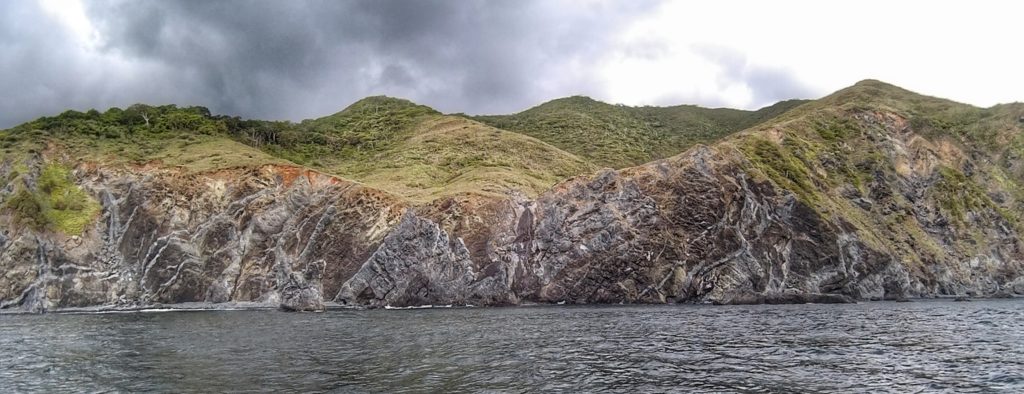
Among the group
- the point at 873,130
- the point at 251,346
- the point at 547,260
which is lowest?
the point at 251,346

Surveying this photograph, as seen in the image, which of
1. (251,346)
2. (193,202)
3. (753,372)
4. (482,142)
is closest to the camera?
(753,372)

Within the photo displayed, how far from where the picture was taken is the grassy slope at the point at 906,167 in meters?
83.4

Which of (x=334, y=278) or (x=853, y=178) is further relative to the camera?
(x=853, y=178)

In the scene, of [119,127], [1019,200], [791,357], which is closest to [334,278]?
[791,357]

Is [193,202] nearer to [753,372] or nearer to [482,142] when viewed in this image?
[482,142]

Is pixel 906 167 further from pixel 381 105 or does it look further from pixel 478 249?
pixel 381 105

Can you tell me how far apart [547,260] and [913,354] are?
4534 cm

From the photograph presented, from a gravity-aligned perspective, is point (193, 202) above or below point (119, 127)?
below

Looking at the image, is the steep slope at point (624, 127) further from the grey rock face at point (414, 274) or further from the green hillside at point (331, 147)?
the grey rock face at point (414, 274)

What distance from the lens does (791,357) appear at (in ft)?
95.0

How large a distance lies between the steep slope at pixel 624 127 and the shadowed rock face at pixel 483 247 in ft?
187

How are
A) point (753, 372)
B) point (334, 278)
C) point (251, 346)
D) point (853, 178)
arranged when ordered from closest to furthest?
point (753, 372) → point (251, 346) → point (334, 278) → point (853, 178)

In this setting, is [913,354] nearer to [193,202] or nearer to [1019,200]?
[193,202]

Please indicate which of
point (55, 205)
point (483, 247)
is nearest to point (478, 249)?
point (483, 247)
